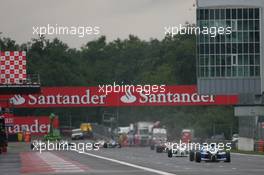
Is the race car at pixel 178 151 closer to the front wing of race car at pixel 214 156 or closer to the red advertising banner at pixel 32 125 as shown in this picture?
the front wing of race car at pixel 214 156

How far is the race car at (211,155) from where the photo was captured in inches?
1844

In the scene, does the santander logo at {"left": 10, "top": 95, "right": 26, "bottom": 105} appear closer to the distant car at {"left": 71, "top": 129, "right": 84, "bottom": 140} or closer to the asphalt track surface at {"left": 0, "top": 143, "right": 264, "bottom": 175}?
the distant car at {"left": 71, "top": 129, "right": 84, "bottom": 140}

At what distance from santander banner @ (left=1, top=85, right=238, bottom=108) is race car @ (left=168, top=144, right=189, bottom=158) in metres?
32.1

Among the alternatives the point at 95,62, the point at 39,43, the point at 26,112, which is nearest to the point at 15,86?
the point at 26,112

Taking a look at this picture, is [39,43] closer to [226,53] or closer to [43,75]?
[43,75]

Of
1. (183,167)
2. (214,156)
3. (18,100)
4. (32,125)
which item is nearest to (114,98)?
(18,100)

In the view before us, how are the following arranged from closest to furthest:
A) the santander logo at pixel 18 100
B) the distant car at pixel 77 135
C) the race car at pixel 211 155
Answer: the race car at pixel 211 155, the santander logo at pixel 18 100, the distant car at pixel 77 135

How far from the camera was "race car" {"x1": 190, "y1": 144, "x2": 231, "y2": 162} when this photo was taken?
154ft

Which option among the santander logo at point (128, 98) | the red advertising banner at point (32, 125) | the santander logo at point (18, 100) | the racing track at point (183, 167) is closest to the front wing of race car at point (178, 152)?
the racing track at point (183, 167)

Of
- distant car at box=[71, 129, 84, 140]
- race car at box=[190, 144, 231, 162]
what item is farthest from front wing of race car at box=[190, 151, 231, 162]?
distant car at box=[71, 129, 84, 140]

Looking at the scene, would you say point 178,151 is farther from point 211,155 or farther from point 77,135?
point 77,135

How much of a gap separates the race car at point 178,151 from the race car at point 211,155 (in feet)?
33.6

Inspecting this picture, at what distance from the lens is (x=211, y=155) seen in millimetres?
46875

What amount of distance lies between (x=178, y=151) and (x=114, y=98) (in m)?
33.5
